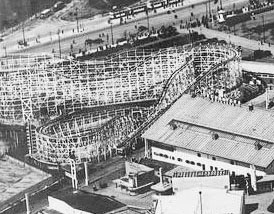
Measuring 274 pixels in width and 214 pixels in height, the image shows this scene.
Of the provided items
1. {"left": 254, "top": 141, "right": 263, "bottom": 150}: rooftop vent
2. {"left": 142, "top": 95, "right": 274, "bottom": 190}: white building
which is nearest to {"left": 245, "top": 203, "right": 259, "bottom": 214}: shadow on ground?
{"left": 142, "top": 95, "right": 274, "bottom": 190}: white building

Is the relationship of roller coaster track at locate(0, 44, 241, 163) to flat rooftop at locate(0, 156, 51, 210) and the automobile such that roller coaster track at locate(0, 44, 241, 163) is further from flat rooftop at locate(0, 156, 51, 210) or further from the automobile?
the automobile

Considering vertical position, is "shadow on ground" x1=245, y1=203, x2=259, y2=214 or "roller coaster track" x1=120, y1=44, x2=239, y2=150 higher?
"roller coaster track" x1=120, y1=44, x2=239, y2=150

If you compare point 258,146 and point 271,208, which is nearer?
point 271,208

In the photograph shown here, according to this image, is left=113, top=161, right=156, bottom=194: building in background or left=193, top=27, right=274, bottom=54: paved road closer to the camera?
left=113, top=161, right=156, bottom=194: building in background

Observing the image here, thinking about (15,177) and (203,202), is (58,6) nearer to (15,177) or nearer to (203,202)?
(15,177)

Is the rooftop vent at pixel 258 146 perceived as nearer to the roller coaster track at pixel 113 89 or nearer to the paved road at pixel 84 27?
the roller coaster track at pixel 113 89

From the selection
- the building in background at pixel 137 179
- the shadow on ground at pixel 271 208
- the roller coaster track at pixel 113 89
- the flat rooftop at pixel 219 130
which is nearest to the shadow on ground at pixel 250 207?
the shadow on ground at pixel 271 208

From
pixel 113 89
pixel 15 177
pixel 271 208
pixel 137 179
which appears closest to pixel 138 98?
pixel 113 89
